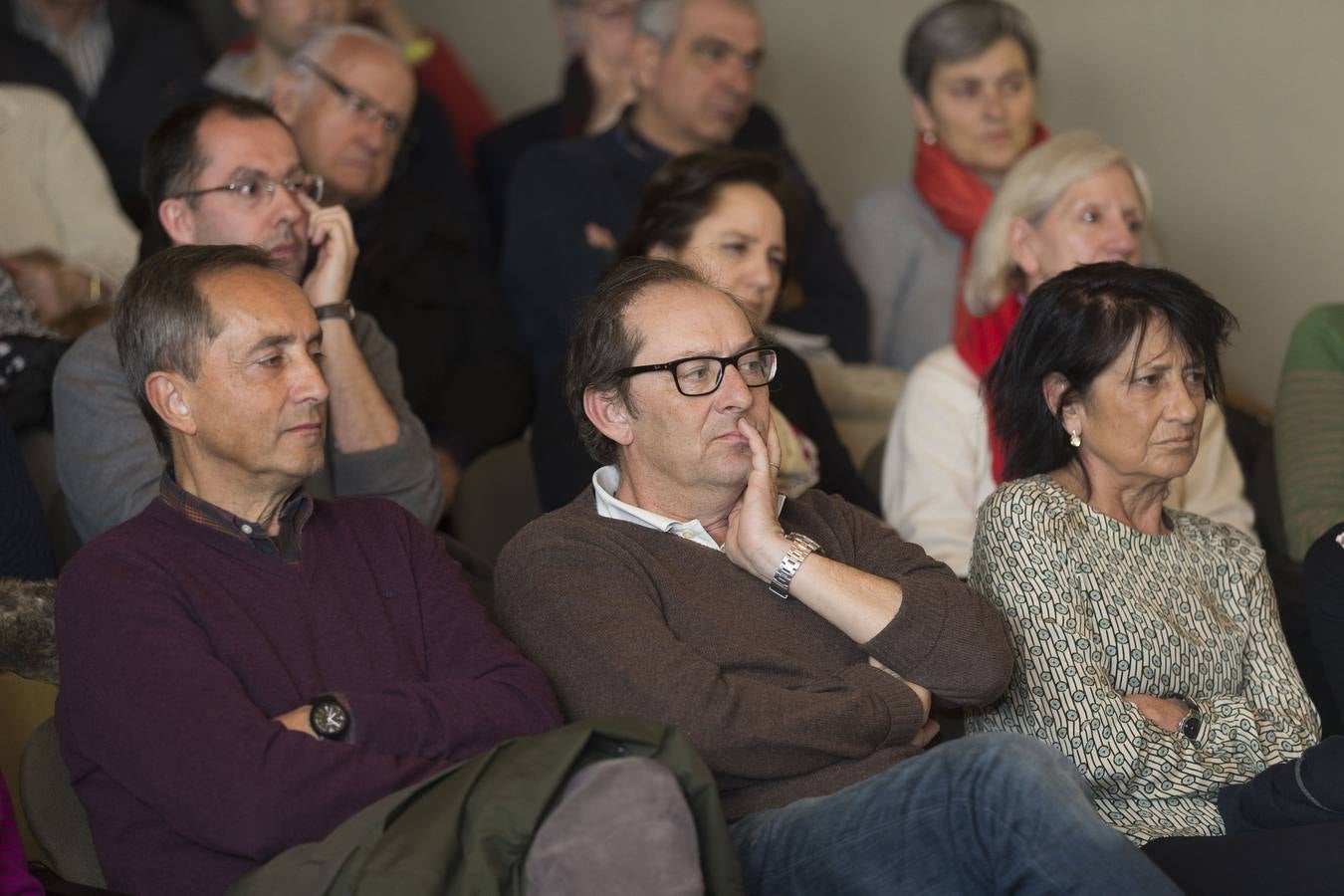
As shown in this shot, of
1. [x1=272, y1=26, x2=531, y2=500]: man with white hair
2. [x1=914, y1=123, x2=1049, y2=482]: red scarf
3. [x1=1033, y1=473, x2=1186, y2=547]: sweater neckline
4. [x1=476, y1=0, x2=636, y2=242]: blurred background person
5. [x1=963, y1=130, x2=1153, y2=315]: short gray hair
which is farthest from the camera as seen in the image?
[x1=476, y1=0, x2=636, y2=242]: blurred background person

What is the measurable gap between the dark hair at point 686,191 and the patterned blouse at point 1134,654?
98 centimetres

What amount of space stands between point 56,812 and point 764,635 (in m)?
0.91

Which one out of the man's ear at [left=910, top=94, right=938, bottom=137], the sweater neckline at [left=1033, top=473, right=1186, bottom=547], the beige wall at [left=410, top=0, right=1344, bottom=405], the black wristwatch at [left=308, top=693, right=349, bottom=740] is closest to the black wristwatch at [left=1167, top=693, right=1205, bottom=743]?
the sweater neckline at [left=1033, top=473, right=1186, bottom=547]

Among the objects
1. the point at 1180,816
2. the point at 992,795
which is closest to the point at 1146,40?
the point at 1180,816

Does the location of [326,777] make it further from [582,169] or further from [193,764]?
[582,169]

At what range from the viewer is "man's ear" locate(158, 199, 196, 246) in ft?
9.02

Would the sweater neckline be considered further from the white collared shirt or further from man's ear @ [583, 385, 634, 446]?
man's ear @ [583, 385, 634, 446]

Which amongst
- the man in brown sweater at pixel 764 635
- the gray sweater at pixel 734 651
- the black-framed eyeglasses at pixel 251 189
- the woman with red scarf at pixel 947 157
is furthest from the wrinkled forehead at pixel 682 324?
the woman with red scarf at pixel 947 157

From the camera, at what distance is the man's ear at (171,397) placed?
212 centimetres

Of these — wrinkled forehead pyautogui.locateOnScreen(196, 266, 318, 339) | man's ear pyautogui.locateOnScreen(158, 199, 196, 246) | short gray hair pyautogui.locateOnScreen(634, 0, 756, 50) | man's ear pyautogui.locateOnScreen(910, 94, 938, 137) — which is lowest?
Answer: man's ear pyautogui.locateOnScreen(158, 199, 196, 246)

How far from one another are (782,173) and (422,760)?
1743mm

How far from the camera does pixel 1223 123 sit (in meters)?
3.96

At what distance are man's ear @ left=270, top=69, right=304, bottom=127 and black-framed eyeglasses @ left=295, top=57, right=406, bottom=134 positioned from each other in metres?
0.05

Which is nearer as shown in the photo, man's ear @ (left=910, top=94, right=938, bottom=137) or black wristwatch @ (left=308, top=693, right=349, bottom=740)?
black wristwatch @ (left=308, top=693, right=349, bottom=740)
